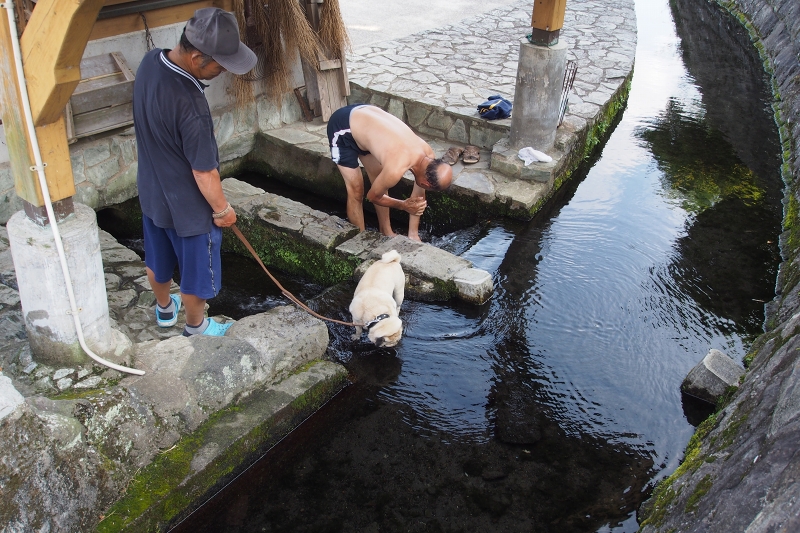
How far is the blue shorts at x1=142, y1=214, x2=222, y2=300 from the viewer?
4539mm

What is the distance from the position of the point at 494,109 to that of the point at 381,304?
461 cm

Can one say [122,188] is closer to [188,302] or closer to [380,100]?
[188,302]

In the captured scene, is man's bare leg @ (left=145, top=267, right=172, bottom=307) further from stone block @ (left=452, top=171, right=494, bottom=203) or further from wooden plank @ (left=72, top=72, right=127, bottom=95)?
stone block @ (left=452, top=171, right=494, bottom=203)

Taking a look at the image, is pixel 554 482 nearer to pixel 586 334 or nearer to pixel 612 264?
pixel 586 334

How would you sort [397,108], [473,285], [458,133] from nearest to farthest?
[473,285] → [458,133] → [397,108]

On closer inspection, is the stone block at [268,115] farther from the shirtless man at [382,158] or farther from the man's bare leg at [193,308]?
the man's bare leg at [193,308]

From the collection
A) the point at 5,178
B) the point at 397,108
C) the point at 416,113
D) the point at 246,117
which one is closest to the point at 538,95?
the point at 416,113

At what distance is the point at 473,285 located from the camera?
6082 mm

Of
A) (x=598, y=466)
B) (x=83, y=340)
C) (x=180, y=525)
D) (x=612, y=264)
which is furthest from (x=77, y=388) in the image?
(x=612, y=264)

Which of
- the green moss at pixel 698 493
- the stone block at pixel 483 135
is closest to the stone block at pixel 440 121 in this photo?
the stone block at pixel 483 135

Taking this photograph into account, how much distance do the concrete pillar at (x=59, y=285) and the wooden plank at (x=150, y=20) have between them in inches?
141

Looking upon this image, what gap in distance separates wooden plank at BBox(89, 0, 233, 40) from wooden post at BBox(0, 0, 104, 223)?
338 centimetres

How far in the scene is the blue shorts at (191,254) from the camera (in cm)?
454

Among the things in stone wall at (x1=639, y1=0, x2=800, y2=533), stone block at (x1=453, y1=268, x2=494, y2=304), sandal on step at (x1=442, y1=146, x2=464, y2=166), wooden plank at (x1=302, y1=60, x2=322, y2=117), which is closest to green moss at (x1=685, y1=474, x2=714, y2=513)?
stone wall at (x1=639, y1=0, x2=800, y2=533)
